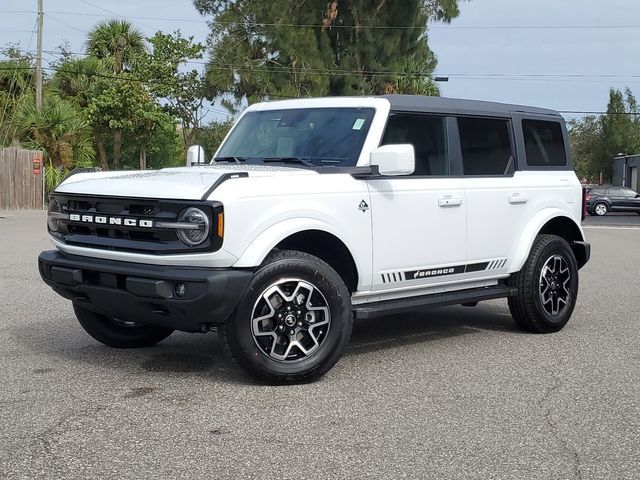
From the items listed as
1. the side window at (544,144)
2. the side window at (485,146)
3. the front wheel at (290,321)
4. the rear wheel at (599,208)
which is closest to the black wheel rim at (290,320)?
the front wheel at (290,321)

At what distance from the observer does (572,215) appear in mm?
8148

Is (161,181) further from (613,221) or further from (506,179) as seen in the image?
(613,221)

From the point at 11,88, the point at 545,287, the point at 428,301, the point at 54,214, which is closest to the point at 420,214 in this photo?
the point at 428,301

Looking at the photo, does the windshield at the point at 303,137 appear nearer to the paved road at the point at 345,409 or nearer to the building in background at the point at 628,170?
the paved road at the point at 345,409

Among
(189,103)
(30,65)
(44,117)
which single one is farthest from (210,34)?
(44,117)

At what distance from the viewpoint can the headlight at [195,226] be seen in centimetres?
536

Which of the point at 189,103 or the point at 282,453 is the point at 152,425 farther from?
the point at 189,103

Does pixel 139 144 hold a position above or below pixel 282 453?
above

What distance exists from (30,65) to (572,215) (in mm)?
31293

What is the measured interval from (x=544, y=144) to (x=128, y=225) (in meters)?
4.25

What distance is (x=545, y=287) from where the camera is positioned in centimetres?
780

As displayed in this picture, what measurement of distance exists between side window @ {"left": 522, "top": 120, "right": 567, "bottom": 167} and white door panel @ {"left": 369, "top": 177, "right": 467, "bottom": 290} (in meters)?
1.26

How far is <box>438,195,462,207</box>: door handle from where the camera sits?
22.2 feet

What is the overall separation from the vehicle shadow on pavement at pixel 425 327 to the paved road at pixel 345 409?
0.05m
